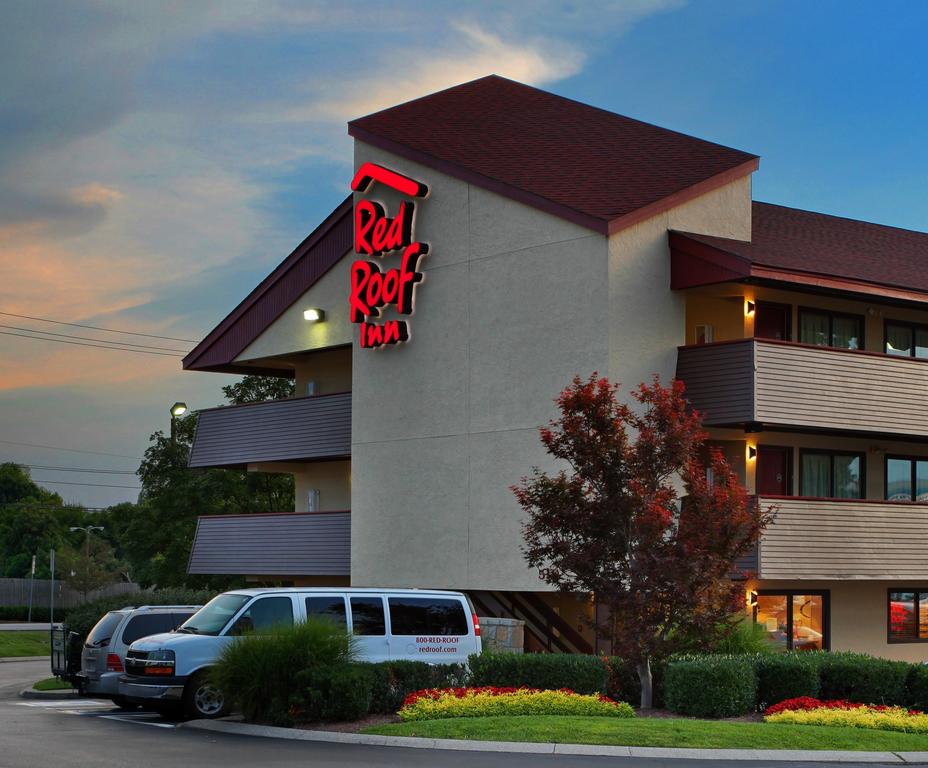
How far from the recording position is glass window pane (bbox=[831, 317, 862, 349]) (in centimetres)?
3209

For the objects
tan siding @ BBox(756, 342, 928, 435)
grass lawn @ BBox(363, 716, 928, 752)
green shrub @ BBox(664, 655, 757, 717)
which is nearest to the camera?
grass lawn @ BBox(363, 716, 928, 752)

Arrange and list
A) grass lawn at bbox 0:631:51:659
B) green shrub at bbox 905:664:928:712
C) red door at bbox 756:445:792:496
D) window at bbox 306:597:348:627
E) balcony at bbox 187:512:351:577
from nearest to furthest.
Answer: green shrub at bbox 905:664:928:712 → window at bbox 306:597:348:627 → red door at bbox 756:445:792:496 → balcony at bbox 187:512:351:577 → grass lawn at bbox 0:631:51:659

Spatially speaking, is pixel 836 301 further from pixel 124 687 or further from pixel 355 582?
pixel 124 687

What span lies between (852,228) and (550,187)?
34.4ft

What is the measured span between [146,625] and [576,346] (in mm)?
10200

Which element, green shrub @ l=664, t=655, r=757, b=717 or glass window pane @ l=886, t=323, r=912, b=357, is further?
glass window pane @ l=886, t=323, r=912, b=357

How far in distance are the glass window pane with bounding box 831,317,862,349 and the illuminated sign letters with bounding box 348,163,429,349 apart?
31.7ft

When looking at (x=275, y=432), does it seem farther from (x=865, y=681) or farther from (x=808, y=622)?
(x=865, y=681)

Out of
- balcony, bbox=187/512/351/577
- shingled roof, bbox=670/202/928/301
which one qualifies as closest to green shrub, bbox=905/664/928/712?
shingled roof, bbox=670/202/928/301

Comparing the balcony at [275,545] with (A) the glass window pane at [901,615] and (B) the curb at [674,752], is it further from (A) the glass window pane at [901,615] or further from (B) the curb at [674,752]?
(B) the curb at [674,752]

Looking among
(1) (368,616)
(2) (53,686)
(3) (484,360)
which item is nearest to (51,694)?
(2) (53,686)

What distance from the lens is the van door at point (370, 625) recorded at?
2275 cm

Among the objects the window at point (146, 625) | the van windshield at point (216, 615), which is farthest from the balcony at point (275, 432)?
the van windshield at point (216, 615)

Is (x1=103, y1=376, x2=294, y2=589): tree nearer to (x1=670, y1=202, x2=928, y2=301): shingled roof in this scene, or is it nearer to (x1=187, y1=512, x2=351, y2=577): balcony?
(x1=187, y1=512, x2=351, y2=577): balcony
